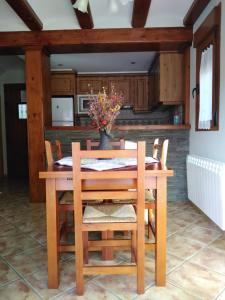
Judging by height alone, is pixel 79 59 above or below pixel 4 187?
above

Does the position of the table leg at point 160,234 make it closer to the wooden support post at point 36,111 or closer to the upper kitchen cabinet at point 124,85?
the wooden support post at point 36,111

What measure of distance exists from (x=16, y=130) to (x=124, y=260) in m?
4.33

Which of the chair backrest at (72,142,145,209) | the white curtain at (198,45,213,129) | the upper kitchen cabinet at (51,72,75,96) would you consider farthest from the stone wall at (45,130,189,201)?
the chair backrest at (72,142,145,209)

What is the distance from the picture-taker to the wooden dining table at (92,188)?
1461 millimetres

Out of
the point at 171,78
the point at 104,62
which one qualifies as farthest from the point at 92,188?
the point at 104,62

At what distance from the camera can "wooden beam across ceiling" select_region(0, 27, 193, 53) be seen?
124 inches

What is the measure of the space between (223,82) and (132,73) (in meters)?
3.09

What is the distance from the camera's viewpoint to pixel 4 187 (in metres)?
4.46

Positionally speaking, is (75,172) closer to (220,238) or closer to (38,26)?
(220,238)

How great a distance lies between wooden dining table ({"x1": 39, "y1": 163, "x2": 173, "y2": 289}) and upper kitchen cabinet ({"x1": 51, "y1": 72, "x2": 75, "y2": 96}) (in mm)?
3672

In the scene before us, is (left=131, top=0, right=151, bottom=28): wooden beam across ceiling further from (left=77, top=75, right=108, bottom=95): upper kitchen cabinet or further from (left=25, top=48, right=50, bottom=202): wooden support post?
(left=77, top=75, right=108, bottom=95): upper kitchen cabinet

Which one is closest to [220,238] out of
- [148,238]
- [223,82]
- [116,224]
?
[148,238]

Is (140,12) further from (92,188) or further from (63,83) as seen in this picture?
(63,83)

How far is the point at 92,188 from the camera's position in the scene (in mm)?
1497
